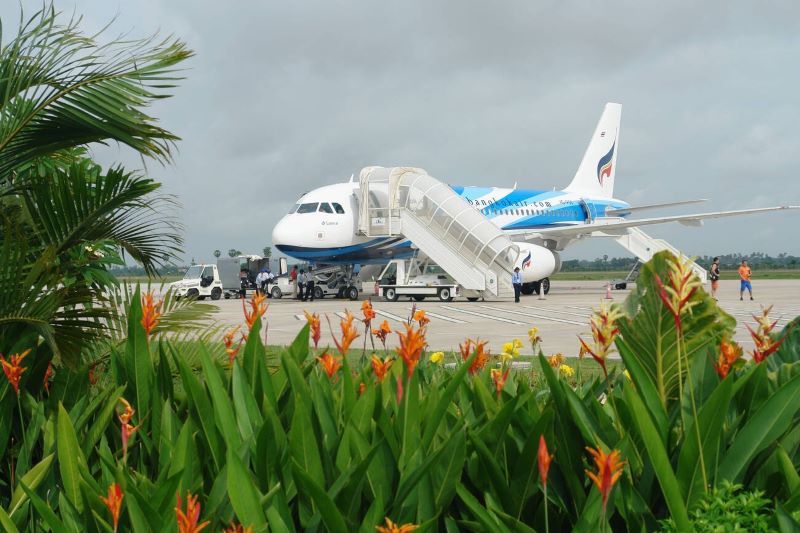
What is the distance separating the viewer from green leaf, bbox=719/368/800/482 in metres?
2.05

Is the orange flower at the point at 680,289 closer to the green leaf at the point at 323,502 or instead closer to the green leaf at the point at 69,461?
the green leaf at the point at 323,502

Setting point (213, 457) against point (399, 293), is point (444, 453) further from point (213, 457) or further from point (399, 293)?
point (399, 293)

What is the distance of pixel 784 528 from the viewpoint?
67.3 inches

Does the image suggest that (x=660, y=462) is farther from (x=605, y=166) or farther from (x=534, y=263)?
(x=605, y=166)

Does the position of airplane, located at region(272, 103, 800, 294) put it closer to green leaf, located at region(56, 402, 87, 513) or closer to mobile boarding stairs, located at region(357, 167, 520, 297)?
mobile boarding stairs, located at region(357, 167, 520, 297)

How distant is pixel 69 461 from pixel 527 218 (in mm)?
28574

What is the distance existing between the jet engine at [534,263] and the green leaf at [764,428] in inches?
917

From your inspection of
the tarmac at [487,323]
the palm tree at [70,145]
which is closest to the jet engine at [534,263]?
the tarmac at [487,323]

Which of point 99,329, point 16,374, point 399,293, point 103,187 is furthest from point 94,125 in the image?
point 399,293

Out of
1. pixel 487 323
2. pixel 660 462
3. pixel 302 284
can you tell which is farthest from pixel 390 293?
pixel 660 462

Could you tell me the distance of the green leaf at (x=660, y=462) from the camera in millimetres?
1857

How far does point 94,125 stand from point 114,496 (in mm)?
2598

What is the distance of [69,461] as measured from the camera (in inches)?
87.2

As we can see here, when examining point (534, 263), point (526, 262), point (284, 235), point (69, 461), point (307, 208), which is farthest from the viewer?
point (534, 263)
